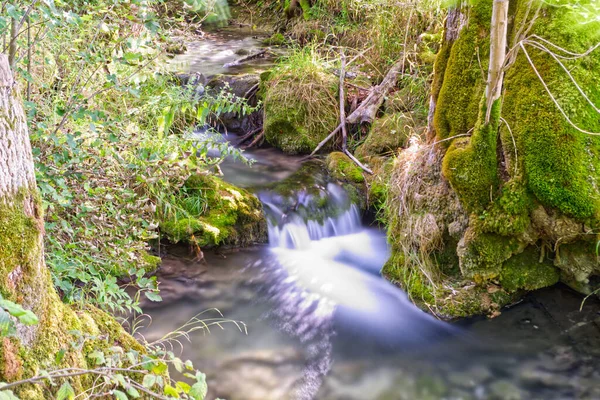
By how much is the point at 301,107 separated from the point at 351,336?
12.3 feet

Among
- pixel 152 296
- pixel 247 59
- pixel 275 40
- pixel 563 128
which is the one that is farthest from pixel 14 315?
pixel 275 40

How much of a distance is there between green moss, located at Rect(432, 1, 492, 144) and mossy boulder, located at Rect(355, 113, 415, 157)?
175 centimetres

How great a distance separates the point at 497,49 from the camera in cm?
295

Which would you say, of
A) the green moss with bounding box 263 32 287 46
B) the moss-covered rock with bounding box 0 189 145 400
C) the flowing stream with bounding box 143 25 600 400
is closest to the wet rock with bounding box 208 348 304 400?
the flowing stream with bounding box 143 25 600 400

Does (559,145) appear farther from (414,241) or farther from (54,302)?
(54,302)

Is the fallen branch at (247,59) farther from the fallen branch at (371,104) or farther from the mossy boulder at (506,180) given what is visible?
the mossy boulder at (506,180)

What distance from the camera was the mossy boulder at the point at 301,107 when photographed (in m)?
6.27

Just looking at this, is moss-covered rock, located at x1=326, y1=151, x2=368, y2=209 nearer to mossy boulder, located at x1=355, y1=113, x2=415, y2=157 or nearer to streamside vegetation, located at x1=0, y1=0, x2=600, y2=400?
streamside vegetation, located at x1=0, y1=0, x2=600, y2=400

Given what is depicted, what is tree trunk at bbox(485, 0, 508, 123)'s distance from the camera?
2840mm

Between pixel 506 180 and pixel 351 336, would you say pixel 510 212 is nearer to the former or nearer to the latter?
pixel 506 180

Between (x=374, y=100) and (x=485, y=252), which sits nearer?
(x=485, y=252)

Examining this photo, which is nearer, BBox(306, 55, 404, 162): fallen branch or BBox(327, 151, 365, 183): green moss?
BBox(327, 151, 365, 183): green moss

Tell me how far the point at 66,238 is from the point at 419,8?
17.9ft

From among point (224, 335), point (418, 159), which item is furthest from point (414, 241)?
point (224, 335)
